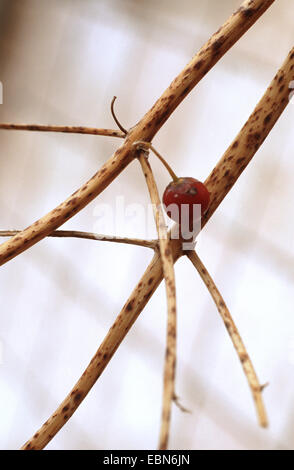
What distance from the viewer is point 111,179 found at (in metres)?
0.16

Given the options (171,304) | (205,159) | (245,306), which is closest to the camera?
(171,304)

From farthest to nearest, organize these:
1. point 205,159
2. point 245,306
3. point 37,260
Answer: point 37,260 → point 205,159 → point 245,306

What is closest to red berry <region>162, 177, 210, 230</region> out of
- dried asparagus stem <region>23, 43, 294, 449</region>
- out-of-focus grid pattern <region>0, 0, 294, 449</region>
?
dried asparagus stem <region>23, 43, 294, 449</region>

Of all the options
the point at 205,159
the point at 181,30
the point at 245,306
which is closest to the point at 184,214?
the point at 245,306

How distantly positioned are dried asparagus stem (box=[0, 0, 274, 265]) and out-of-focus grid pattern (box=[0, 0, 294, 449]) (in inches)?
16.5

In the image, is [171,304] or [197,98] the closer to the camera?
[171,304]

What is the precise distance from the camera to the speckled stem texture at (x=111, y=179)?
148mm

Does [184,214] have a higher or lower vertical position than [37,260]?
lower

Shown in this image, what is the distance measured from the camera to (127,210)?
0.74 meters

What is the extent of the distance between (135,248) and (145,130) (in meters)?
0.56

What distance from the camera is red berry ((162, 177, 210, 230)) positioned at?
16 cm

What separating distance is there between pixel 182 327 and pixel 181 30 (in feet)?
1.38

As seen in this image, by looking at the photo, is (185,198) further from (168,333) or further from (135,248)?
(135,248)
